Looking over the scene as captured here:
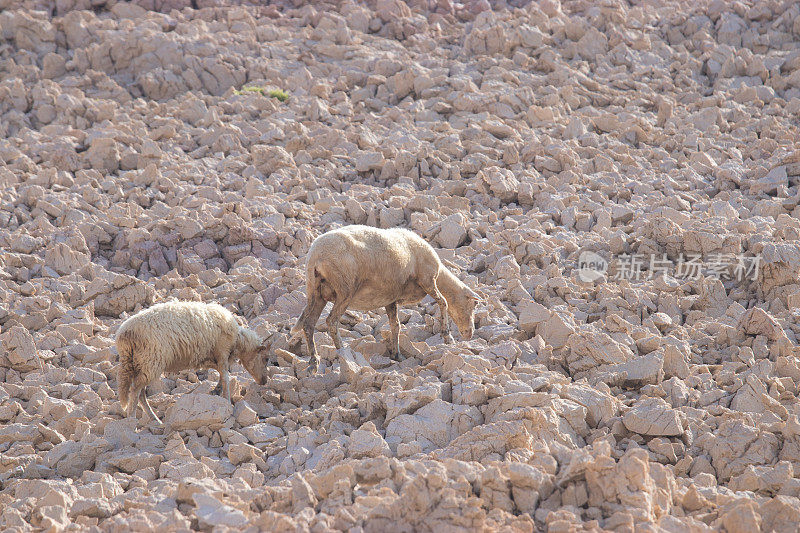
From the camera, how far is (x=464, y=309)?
444 inches

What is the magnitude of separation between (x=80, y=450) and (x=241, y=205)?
20.4ft

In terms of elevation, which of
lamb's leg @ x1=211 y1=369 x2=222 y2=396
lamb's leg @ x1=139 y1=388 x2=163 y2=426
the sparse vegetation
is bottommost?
lamb's leg @ x1=211 y1=369 x2=222 y2=396

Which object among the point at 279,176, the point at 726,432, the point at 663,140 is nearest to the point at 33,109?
the point at 279,176

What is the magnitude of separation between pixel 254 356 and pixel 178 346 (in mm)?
939

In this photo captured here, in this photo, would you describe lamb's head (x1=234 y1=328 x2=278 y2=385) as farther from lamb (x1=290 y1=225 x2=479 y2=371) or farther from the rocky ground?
lamb (x1=290 y1=225 x2=479 y2=371)

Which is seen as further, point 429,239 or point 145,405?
point 429,239

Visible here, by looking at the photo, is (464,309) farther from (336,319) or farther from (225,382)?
(225,382)

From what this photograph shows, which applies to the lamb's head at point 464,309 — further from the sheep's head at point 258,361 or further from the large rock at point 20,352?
the large rock at point 20,352

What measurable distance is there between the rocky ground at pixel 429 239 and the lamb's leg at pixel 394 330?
0.18 metres

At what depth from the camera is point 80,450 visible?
8.41 meters

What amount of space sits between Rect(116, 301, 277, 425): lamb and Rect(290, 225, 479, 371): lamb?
2.24 ft

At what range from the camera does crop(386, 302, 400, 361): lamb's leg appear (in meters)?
10.5

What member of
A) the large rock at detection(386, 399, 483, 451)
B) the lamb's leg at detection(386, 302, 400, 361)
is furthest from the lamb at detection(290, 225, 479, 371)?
the large rock at detection(386, 399, 483, 451)

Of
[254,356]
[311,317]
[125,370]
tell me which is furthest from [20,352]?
[311,317]
